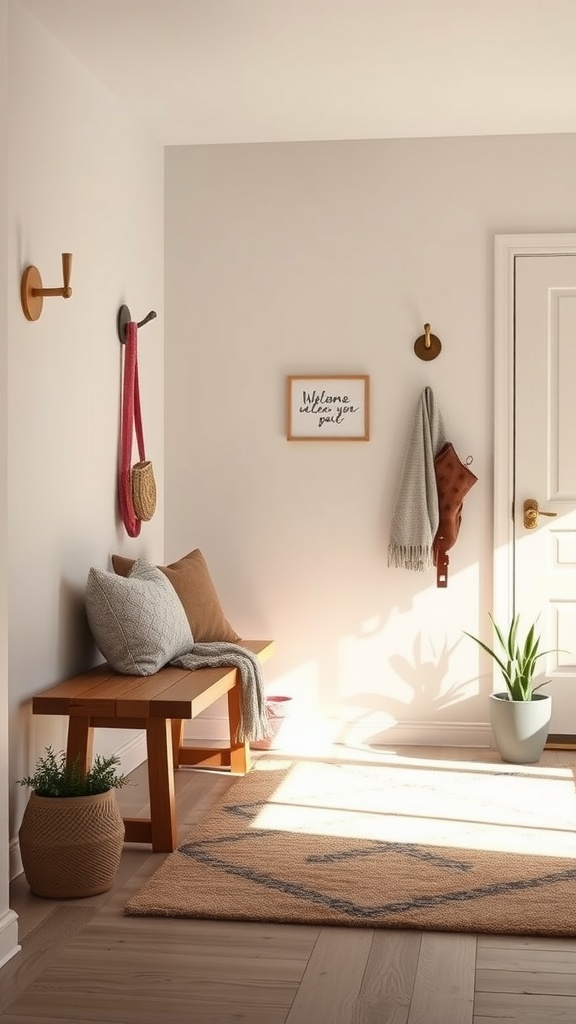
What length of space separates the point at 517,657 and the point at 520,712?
0.22 meters

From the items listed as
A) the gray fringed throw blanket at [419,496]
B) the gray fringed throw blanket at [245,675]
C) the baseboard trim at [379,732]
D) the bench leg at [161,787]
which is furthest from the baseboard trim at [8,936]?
the gray fringed throw blanket at [419,496]

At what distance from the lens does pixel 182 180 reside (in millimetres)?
5062

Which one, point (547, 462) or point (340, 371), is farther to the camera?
point (340, 371)

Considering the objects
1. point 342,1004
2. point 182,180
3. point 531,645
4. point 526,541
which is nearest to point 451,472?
point 526,541

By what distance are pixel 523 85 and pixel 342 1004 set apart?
3.20 metres

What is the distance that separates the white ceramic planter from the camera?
462 centimetres

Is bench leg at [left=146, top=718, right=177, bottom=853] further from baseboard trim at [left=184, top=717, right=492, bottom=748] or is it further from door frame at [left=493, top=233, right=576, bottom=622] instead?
door frame at [left=493, top=233, right=576, bottom=622]

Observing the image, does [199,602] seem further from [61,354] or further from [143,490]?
[61,354]

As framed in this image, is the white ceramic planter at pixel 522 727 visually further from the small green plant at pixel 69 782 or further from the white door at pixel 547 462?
the small green plant at pixel 69 782

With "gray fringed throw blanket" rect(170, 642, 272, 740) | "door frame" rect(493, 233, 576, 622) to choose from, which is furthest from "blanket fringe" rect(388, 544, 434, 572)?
"gray fringed throw blanket" rect(170, 642, 272, 740)

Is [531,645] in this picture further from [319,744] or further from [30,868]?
[30,868]

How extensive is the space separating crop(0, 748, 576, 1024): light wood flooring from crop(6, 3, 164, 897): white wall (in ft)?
2.34

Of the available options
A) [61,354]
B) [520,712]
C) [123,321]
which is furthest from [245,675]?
[123,321]

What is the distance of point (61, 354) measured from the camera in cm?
380
